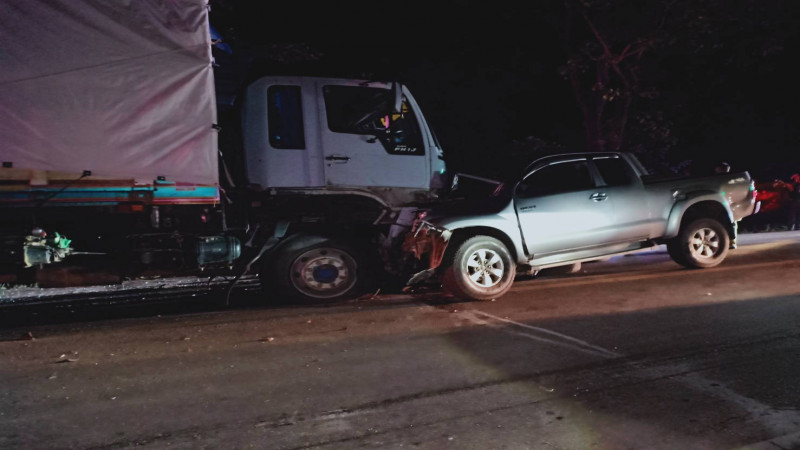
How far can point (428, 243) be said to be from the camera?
7254mm

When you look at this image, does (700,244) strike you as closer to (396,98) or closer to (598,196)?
(598,196)

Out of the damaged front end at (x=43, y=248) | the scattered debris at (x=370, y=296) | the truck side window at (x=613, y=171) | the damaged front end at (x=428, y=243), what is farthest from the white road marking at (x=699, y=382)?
the damaged front end at (x=43, y=248)

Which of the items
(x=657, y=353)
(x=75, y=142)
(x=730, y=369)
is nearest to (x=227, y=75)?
(x=75, y=142)

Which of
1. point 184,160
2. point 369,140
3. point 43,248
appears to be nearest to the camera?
point 184,160

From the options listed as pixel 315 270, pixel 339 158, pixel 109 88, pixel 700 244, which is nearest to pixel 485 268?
pixel 315 270

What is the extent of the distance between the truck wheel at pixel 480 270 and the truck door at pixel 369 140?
3.36 ft

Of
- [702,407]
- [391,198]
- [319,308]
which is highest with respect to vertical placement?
[391,198]

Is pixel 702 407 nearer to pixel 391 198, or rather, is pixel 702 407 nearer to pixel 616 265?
pixel 391 198

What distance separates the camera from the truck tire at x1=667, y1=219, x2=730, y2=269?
341 inches

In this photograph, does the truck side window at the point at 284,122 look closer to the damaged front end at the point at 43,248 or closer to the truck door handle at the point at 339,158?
the truck door handle at the point at 339,158

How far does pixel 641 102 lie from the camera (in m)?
18.4

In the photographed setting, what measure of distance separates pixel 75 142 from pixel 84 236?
1.35m

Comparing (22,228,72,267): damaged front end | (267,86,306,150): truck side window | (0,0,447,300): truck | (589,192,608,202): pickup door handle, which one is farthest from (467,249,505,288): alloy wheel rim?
(22,228,72,267): damaged front end

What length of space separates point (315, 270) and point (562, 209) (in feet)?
10.8
